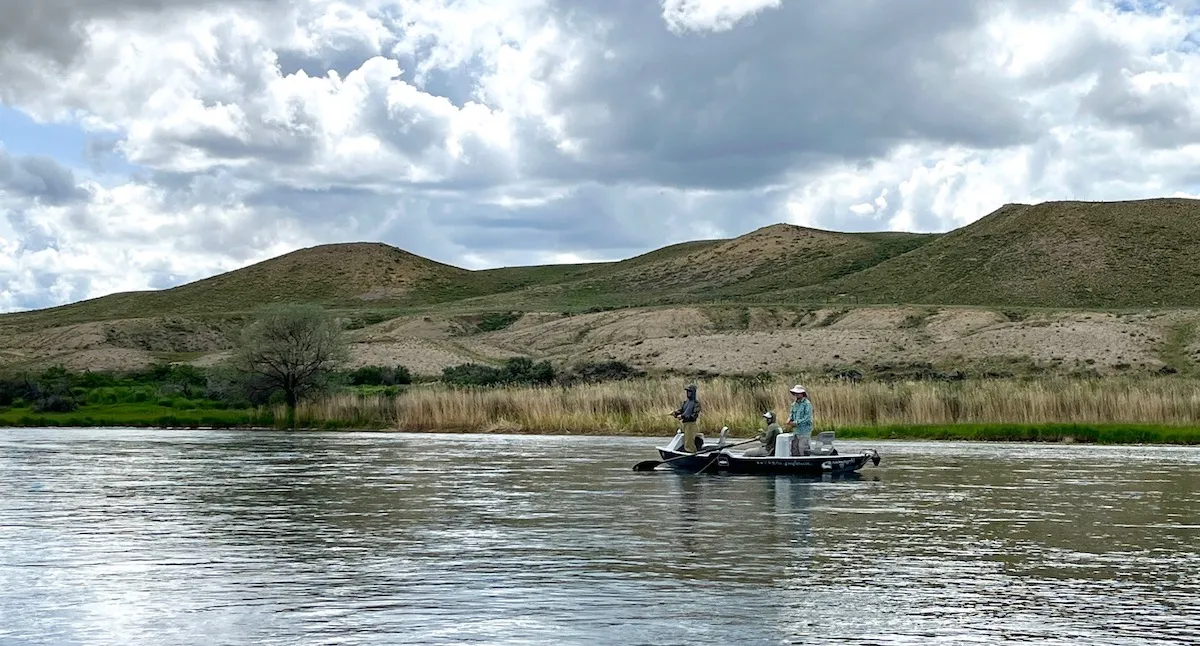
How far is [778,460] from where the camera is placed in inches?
1372

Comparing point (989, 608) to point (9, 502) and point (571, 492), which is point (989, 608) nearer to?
point (571, 492)

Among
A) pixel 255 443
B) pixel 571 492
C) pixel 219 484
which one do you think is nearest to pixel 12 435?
pixel 255 443

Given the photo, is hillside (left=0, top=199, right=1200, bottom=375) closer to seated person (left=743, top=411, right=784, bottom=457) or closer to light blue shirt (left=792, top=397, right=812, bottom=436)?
seated person (left=743, top=411, right=784, bottom=457)

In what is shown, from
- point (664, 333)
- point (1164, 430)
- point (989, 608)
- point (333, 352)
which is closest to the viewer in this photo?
point (989, 608)

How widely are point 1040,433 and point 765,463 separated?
19171 mm

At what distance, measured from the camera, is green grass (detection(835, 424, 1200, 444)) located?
48.9 metres

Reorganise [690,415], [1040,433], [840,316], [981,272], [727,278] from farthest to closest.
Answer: [727,278], [981,272], [840,316], [1040,433], [690,415]

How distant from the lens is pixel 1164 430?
48969mm

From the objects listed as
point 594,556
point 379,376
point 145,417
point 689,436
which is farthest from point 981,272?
point 594,556

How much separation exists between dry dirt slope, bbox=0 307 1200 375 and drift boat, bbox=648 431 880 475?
4981cm

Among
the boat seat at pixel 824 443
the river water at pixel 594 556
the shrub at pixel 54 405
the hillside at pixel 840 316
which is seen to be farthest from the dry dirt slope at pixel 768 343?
the river water at pixel 594 556

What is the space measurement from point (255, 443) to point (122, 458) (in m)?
10.1

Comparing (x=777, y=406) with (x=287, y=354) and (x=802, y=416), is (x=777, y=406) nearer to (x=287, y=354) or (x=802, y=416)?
(x=802, y=416)

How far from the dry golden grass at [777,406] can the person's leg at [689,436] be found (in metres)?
14.6
